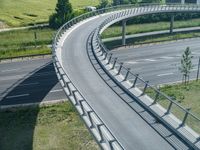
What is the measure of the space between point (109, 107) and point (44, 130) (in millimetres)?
11509

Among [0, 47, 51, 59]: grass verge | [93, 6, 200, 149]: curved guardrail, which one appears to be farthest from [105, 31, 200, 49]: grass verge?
[0, 47, 51, 59]: grass verge

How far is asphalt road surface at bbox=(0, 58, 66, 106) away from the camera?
41.6 m

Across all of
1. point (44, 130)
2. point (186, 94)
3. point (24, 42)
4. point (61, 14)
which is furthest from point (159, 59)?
point (61, 14)

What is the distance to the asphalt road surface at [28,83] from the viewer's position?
41.6 m

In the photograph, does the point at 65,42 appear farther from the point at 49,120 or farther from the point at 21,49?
the point at 21,49

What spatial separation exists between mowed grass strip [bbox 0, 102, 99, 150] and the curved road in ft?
18.3

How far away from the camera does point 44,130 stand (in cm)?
3484

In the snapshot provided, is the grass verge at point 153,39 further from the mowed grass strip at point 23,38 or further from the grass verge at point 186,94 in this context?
the grass verge at point 186,94

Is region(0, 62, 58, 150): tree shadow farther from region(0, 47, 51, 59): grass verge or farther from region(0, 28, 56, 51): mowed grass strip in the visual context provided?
region(0, 28, 56, 51): mowed grass strip

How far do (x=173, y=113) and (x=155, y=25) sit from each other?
207ft

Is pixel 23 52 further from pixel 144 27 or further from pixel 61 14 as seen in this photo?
pixel 144 27

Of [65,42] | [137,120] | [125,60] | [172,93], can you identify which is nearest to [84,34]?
[65,42]

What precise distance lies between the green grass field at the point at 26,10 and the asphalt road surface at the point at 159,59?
29782mm

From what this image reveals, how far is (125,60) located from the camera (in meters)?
56.7
